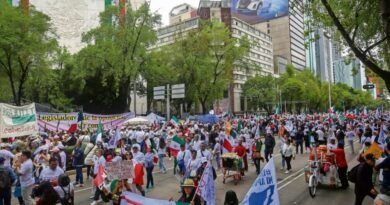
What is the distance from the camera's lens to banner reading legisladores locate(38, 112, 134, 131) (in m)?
24.9

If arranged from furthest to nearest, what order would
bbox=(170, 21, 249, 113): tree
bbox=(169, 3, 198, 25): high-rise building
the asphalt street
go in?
bbox=(169, 3, 198, 25): high-rise building < bbox=(170, 21, 249, 113): tree < the asphalt street

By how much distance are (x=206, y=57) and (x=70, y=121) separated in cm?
2559

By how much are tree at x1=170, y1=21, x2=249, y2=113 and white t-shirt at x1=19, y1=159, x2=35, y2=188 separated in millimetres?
39129

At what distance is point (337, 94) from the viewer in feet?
364

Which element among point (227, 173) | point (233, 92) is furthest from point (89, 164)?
point (233, 92)

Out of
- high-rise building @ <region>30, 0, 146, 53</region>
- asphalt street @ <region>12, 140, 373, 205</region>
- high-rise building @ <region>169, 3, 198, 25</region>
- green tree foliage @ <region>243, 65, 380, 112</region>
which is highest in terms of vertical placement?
high-rise building @ <region>169, 3, 198, 25</region>

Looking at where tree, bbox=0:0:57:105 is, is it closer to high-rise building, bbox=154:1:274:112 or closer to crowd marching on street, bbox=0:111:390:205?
crowd marching on street, bbox=0:111:390:205

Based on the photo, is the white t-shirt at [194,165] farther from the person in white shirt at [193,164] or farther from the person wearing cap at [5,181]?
the person wearing cap at [5,181]

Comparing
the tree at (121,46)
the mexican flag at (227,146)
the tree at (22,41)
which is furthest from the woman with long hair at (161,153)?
the tree at (121,46)

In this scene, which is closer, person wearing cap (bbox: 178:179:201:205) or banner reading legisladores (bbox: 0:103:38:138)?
person wearing cap (bbox: 178:179:201:205)

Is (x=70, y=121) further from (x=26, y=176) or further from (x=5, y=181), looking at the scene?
(x=5, y=181)

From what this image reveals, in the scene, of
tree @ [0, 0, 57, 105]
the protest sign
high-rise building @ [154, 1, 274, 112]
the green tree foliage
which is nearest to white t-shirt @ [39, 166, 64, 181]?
the protest sign

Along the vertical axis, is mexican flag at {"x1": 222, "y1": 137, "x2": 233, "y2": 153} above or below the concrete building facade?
below

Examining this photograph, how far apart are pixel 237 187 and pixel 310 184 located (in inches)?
106
